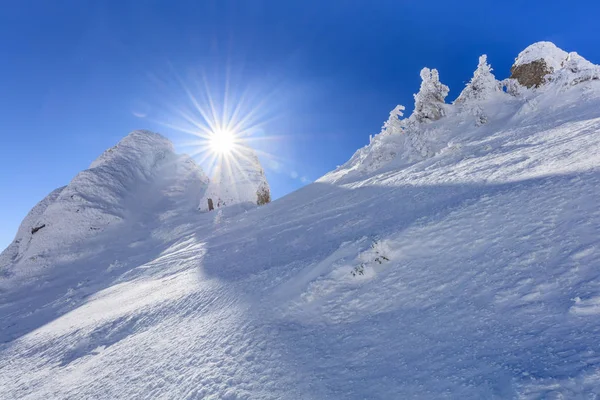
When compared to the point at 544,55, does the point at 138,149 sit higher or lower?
higher

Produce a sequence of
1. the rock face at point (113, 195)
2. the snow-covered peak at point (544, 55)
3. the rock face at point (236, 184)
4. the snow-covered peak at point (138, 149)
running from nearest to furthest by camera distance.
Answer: the snow-covered peak at point (544, 55), the rock face at point (113, 195), the rock face at point (236, 184), the snow-covered peak at point (138, 149)

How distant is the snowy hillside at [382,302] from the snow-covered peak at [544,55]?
1011 centimetres

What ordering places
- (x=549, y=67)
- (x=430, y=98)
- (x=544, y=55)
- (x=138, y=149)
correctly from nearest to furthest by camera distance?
1. (x=549, y=67)
2. (x=544, y=55)
3. (x=430, y=98)
4. (x=138, y=149)

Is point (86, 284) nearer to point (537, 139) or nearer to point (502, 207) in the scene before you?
point (502, 207)

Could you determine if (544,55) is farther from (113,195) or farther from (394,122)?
(113,195)

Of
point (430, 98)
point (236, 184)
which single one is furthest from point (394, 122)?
point (236, 184)

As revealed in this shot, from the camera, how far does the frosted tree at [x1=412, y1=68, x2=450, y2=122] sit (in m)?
24.3

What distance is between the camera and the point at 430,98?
2462 cm

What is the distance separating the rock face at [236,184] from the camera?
30969 millimetres

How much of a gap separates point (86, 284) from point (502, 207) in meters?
18.0

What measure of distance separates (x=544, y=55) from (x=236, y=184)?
25197 mm

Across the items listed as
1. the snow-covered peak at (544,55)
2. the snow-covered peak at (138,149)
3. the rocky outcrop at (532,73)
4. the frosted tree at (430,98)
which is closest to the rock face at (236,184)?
the snow-covered peak at (138,149)

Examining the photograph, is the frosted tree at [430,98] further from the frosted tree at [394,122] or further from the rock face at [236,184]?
the rock face at [236,184]

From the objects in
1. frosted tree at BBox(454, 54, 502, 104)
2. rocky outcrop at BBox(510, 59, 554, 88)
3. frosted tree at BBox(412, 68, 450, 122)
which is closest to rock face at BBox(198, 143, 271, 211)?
frosted tree at BBox(412, 68, 450, 122)
